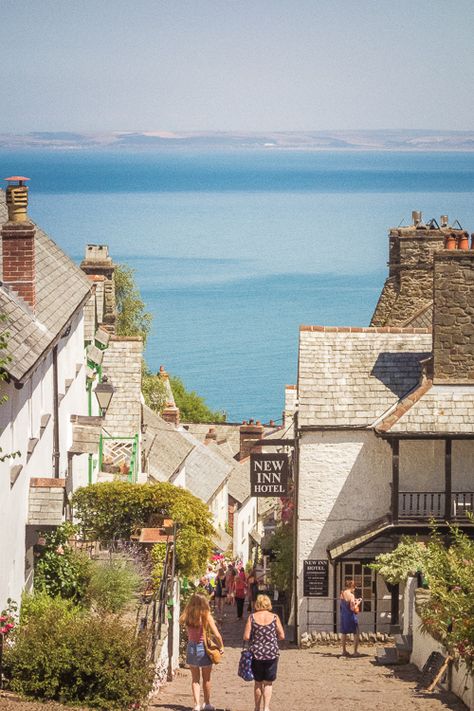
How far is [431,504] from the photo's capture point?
92.9 feet

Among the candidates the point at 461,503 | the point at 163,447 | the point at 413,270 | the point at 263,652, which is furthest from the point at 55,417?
the point at 163,447

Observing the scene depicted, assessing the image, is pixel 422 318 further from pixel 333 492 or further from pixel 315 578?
pixel 315 578

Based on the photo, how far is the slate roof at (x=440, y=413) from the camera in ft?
91.6

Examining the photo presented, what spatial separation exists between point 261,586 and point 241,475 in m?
31.1

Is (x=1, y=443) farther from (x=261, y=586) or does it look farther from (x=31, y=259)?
(x=261, y=586)

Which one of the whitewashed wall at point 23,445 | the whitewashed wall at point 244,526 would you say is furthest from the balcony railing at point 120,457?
the whitewashed wall at point 244,526

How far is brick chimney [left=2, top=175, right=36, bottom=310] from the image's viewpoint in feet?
78.4

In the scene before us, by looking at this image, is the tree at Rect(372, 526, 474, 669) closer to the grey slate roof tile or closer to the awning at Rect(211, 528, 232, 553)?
the grey slate roof tile

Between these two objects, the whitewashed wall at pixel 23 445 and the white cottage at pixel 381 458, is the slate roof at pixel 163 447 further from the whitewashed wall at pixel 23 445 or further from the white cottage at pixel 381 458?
the whitewashed wall at pixel 23 445

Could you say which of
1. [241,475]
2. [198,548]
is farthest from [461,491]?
[241,475]

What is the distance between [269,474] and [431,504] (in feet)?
14.5

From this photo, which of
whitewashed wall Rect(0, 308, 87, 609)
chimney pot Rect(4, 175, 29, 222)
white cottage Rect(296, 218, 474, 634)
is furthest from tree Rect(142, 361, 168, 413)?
chimney pot Rect(4, 175, 29, 222)

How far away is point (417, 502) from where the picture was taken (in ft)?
93.0

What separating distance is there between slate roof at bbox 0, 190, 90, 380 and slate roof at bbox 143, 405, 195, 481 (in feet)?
41.7
